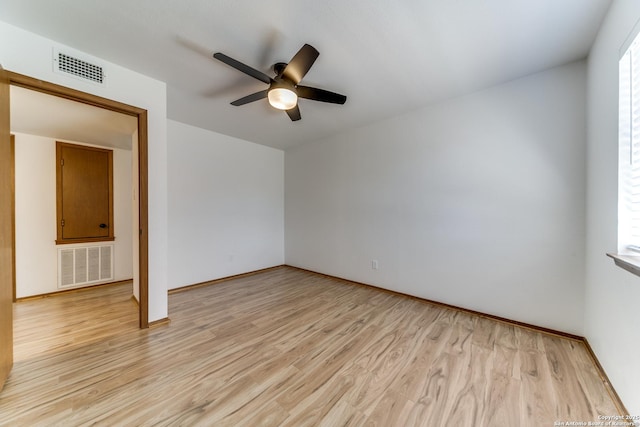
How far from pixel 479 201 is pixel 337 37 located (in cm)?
216

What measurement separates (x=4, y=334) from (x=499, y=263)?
4.12m

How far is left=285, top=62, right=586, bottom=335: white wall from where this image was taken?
209 cm

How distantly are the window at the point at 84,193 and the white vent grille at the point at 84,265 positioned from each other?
162 millimetres

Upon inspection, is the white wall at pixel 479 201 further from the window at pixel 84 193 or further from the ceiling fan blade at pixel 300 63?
the window at pixel 84 193

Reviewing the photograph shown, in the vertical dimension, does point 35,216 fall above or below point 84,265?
above

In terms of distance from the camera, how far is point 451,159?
8.87ft

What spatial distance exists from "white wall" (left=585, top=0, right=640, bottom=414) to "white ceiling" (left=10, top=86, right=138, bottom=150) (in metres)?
4.09

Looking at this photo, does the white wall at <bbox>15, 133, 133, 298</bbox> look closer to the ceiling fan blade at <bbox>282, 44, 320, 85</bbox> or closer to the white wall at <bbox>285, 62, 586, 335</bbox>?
the ceiling fan blade at <bbox>282, 44, 320, 85</bbox>

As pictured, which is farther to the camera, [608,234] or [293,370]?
[293,370]

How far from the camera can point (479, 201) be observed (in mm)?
2514

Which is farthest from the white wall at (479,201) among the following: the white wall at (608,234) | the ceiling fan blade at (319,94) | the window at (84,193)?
the window at (84,193)

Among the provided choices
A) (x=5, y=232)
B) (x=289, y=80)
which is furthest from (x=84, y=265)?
(x=289, y=80)

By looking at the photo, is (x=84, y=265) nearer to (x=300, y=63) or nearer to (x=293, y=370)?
(x=293, y=370)

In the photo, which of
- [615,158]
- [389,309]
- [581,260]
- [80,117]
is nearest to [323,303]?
[389,309]
